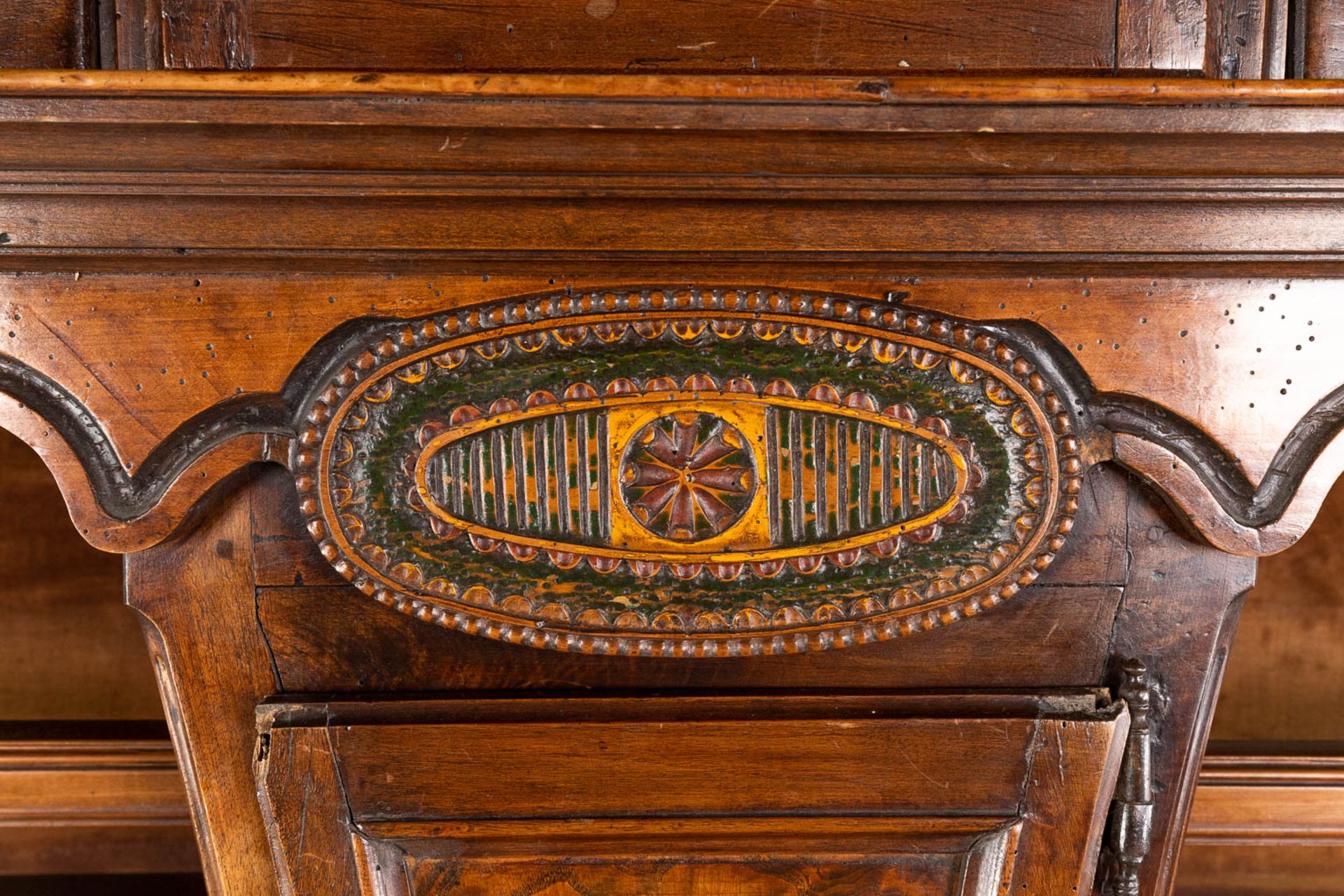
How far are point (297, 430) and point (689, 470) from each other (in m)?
0.25

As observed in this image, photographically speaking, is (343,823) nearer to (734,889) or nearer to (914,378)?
(734,889)

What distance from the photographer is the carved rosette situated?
617 millimetres

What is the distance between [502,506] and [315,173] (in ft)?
0.74

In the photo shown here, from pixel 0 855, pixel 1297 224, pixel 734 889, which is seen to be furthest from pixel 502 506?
pixel 0 855

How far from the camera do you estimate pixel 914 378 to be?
0.63m

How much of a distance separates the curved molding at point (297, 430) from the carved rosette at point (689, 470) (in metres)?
0.02

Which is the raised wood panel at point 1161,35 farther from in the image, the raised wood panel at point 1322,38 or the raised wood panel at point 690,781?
the raised wood panel at point 690,781

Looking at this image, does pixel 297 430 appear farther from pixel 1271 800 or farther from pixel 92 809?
pixel 1271 800

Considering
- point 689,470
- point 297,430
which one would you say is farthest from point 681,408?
point 297,430

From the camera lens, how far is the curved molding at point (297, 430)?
62cm

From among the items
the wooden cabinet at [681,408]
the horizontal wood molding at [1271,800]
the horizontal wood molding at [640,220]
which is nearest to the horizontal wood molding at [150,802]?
the horizontal wood molding at [1271,800]

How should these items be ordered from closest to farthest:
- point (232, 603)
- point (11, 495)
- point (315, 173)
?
point (315, 173) → point (232, 603) → point (11, 495)

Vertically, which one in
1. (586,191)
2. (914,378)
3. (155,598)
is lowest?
(155,598)

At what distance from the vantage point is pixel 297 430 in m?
0.63
